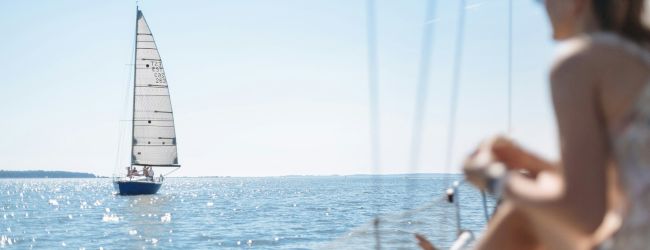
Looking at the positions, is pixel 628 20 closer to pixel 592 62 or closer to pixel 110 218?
pixel 592 62

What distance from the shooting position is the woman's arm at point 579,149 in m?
1.12

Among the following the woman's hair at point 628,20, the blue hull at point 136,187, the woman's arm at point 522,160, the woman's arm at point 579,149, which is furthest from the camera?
the blue hull at point 136,187

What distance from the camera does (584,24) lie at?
4.13 ft

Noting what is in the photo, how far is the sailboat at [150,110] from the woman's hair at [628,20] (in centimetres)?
4797

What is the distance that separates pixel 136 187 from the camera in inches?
2140

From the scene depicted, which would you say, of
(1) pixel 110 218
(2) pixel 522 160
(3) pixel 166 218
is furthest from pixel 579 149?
(1) pixel 110 218

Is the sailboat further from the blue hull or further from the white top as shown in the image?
the white top

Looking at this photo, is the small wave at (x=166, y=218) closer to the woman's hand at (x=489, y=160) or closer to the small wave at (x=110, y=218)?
the small wave at (x=110, y=218)

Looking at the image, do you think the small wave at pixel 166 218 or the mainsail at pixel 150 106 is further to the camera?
the mainsail at pixel 150 106

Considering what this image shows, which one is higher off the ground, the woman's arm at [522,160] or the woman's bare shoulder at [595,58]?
the woman's bare shoulder at [595,58]

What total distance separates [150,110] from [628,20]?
160 ft

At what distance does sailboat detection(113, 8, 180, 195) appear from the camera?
4828 centimetres

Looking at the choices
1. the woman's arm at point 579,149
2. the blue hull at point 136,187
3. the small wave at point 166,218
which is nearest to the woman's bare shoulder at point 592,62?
the woman's arm at point 579,149

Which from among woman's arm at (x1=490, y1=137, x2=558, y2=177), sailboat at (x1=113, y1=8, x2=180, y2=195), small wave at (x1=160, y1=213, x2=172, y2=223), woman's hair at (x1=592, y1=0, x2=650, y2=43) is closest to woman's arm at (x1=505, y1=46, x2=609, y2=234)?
woman's hair at (x1=592, y1=0, x2=650, y2=43)
